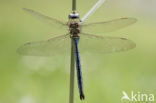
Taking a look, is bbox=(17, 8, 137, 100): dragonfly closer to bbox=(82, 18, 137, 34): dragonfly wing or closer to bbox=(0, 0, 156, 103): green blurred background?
bbox=(82, 18, 137, 34): dragonfly wing

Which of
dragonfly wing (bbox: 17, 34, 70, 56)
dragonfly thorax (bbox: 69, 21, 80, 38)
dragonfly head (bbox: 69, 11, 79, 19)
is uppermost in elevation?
dragonfly head (bbox: 69, 11, 79, 19)

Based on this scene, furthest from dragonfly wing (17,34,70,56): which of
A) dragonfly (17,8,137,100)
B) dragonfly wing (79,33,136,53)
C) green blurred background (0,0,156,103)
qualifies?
green blurred background (0,0,156,103)

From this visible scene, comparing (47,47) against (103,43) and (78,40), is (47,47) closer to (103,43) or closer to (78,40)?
(78,40)

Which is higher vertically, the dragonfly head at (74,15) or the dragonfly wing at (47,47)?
the dragonfly head at (74,15)

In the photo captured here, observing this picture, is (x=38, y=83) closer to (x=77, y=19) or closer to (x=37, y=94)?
(x=37, y=94)

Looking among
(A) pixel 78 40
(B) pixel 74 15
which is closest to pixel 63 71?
(A) pixel 78 40

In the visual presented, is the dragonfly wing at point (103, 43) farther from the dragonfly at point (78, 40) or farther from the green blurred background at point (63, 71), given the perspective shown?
the green blurred background at point (63, 71)

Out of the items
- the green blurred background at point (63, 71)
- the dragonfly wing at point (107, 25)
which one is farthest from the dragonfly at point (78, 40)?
the green blurred background at point (63, 71)
